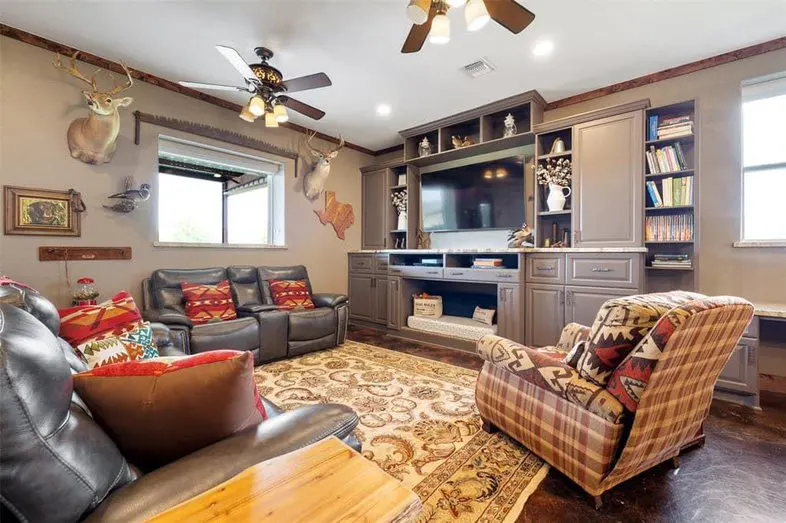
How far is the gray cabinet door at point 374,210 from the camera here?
4895 millimetres

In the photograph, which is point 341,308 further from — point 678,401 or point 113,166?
point 678,401

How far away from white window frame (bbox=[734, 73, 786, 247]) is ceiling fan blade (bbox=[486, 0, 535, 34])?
2.36 meters

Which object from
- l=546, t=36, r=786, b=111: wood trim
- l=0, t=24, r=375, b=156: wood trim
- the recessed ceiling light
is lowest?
l=546, t=36, r=786, b=111: wood trim

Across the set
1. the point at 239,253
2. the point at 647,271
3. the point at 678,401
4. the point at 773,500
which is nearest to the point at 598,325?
the point at 678,401

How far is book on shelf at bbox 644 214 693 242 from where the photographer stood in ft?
9.21

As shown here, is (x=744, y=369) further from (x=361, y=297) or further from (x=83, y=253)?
(x=83, y=253)

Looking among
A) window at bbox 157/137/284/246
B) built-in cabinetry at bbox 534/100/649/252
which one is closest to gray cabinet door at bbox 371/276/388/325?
window at bbox 157/137/284/246

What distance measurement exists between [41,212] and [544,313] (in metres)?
4.48

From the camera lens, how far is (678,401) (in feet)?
4.43

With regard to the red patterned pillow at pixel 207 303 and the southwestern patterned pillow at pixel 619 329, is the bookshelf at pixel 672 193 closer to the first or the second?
the southwestern patterned pillow at pixel 619 329

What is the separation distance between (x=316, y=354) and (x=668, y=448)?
9.23ft

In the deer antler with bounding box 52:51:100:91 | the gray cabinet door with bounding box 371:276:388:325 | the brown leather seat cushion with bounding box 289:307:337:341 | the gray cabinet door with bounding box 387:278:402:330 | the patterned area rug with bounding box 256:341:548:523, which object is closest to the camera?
the patterned area rug with bounding box 256:341:548:523

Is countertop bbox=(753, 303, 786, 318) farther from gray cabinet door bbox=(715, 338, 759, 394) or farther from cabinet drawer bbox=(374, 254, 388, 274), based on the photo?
cabinet drawer bbox=(374, 254, 388, 274)

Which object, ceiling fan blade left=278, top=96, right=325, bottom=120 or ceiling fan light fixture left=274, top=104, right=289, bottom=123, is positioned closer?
ceiling fan light fixture left=274, top=104, right=289, bottom=123
